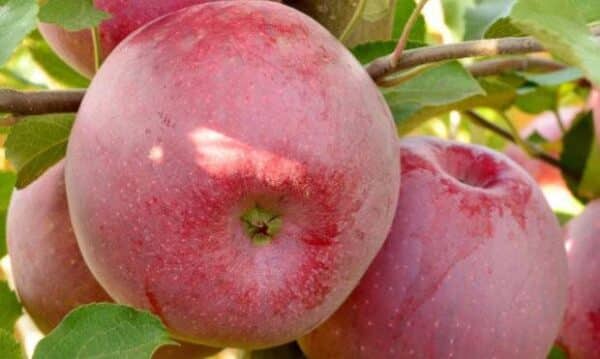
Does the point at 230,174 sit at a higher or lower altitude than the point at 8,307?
Answer: higher

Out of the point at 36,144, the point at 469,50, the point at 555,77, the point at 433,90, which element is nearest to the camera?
the point at 469,50

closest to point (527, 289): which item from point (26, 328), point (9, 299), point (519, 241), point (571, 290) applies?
point (519, 241)

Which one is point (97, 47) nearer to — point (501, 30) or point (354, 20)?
point (354, 20)

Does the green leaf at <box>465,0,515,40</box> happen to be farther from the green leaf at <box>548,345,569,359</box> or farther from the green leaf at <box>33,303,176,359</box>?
the green leaf at <box>33,303,176,359</box>

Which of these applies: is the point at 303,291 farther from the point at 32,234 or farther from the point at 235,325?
the point at 32,234

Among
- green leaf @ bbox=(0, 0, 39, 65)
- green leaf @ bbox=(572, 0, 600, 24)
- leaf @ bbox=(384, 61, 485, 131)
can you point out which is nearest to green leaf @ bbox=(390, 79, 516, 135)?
leaf @ bbox=(384, 61, 485, 131)

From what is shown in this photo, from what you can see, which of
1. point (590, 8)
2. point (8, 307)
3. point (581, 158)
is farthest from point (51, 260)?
point (581, 158)

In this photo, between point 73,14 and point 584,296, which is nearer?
point 73,14
